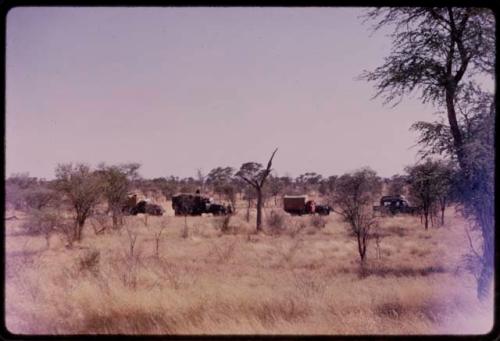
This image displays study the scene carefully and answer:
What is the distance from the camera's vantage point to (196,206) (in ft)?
109

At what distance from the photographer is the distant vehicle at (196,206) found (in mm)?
32650

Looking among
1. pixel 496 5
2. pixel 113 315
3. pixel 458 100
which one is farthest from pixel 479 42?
pixel 113 315

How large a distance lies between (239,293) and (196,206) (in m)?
25.6

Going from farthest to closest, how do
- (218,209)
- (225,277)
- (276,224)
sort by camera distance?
(218,209), (276,224), (225,277)

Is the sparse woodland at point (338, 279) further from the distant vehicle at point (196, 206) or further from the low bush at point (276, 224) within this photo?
the distant vehicle at point (196, 206)

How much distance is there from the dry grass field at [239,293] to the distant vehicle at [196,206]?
16.8 m

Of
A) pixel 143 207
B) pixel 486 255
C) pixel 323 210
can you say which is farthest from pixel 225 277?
pixel 323 210

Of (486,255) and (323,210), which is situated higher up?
(323,210)

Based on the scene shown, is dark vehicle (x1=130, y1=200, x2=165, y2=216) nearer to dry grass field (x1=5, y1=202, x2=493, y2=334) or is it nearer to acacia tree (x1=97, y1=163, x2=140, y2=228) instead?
acacia tree (x1=97, y1=163, x2=140, y2=228)

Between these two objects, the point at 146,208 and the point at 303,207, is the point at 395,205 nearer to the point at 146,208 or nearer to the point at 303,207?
the point at 303,207

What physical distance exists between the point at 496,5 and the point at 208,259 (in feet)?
33.9

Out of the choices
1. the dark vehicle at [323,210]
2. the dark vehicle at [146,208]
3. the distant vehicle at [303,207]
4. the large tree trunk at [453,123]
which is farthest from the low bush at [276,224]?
the large tree trunk at [453,123]

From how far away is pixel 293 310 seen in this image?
6914 mm


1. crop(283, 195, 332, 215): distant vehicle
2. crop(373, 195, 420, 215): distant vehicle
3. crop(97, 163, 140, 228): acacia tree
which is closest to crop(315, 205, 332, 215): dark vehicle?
crop(283, 195, 332, 215): distant vehicle
